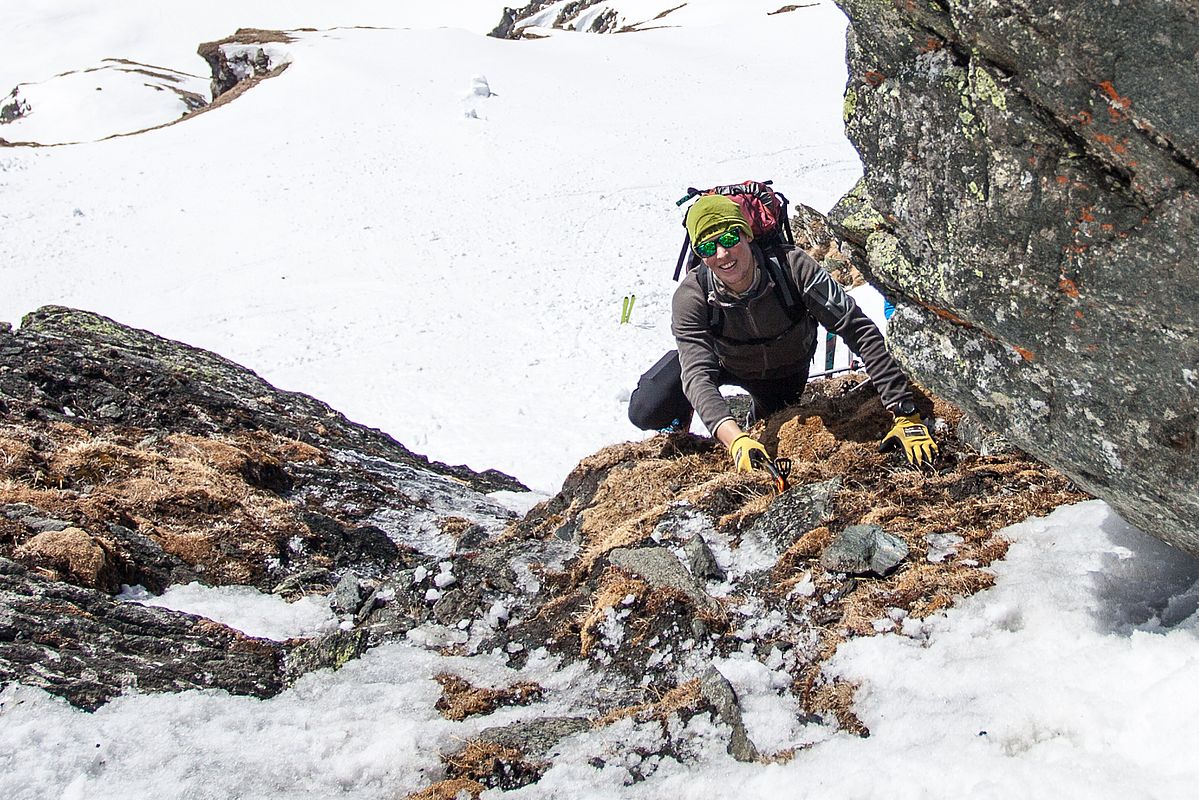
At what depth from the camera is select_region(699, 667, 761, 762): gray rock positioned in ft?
12.9

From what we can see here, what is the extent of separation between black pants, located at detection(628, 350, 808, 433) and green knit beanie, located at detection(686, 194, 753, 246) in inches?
68.8

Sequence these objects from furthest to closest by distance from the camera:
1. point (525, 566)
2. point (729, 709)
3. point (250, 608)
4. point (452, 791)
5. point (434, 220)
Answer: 1. point (434, 220)
2. point (525, 566)
3. point (250, 608)
4. point (729, 709)
5. point (452, 791)

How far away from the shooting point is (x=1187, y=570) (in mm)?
4148

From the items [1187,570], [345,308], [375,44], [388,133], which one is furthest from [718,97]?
[1187,570]

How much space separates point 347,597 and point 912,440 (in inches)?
156

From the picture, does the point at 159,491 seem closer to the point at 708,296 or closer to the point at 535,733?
the point at 535,733

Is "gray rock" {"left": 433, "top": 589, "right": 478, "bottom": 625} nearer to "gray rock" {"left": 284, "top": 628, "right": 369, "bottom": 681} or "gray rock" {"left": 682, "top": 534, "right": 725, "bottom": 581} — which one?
"gray rock" {"left": 284, "top": 628, "right": 369, "bottom": 681}

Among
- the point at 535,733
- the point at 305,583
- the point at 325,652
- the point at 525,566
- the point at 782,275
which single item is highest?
the point at 782,275

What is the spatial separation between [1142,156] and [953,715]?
230 centimetres

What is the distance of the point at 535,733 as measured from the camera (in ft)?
14.1

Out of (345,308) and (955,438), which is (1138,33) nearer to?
(955,438)

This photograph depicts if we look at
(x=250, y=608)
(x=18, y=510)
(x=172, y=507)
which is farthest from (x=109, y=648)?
(x=172, y=507)

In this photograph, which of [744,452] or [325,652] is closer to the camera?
[325,652]

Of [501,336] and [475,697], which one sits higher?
[475,697]
